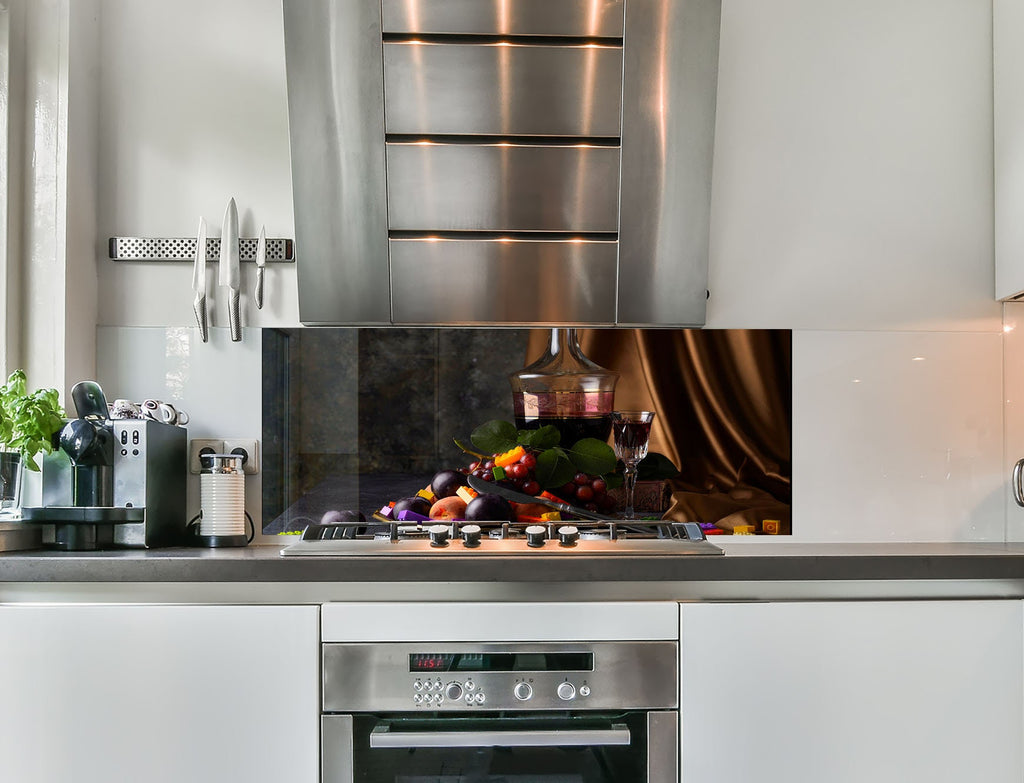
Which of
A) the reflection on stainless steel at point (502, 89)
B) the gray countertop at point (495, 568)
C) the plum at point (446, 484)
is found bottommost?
the gray countertop at point (495, 568)

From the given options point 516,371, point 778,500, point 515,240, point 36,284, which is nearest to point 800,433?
point 778,500

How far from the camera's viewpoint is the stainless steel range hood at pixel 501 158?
180 centimetres

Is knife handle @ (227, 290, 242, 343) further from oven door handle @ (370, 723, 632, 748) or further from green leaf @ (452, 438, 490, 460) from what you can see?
oven door handle @ (370, 723, 632, 748)

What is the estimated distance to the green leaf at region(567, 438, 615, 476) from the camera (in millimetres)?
1926

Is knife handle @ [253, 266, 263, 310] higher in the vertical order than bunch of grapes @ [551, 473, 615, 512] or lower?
higher

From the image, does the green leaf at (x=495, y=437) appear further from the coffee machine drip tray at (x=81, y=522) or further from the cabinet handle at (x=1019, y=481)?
the cabinet handle at (x=1019, y=481)

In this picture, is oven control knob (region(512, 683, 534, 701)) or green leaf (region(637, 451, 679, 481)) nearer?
oven control knob (region(512, 683, 534, 701))

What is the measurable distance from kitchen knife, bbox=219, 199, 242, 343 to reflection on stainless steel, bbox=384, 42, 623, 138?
423mm

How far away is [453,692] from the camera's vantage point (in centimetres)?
142

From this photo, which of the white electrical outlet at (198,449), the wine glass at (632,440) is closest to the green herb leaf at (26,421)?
the white electrical outlet at (198,449)

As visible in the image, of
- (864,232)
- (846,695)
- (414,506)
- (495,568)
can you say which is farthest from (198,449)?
(864,232)

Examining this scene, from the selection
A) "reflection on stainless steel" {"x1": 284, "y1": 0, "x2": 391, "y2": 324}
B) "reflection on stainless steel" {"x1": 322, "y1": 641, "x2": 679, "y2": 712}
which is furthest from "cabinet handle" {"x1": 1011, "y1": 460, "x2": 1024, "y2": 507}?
"reflection on stainless steel" {"x1": 284, "y1": 0, "x2": 391, "y2": 324}

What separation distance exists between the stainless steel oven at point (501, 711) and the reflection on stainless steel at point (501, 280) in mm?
748

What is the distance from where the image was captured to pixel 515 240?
1867 mm
